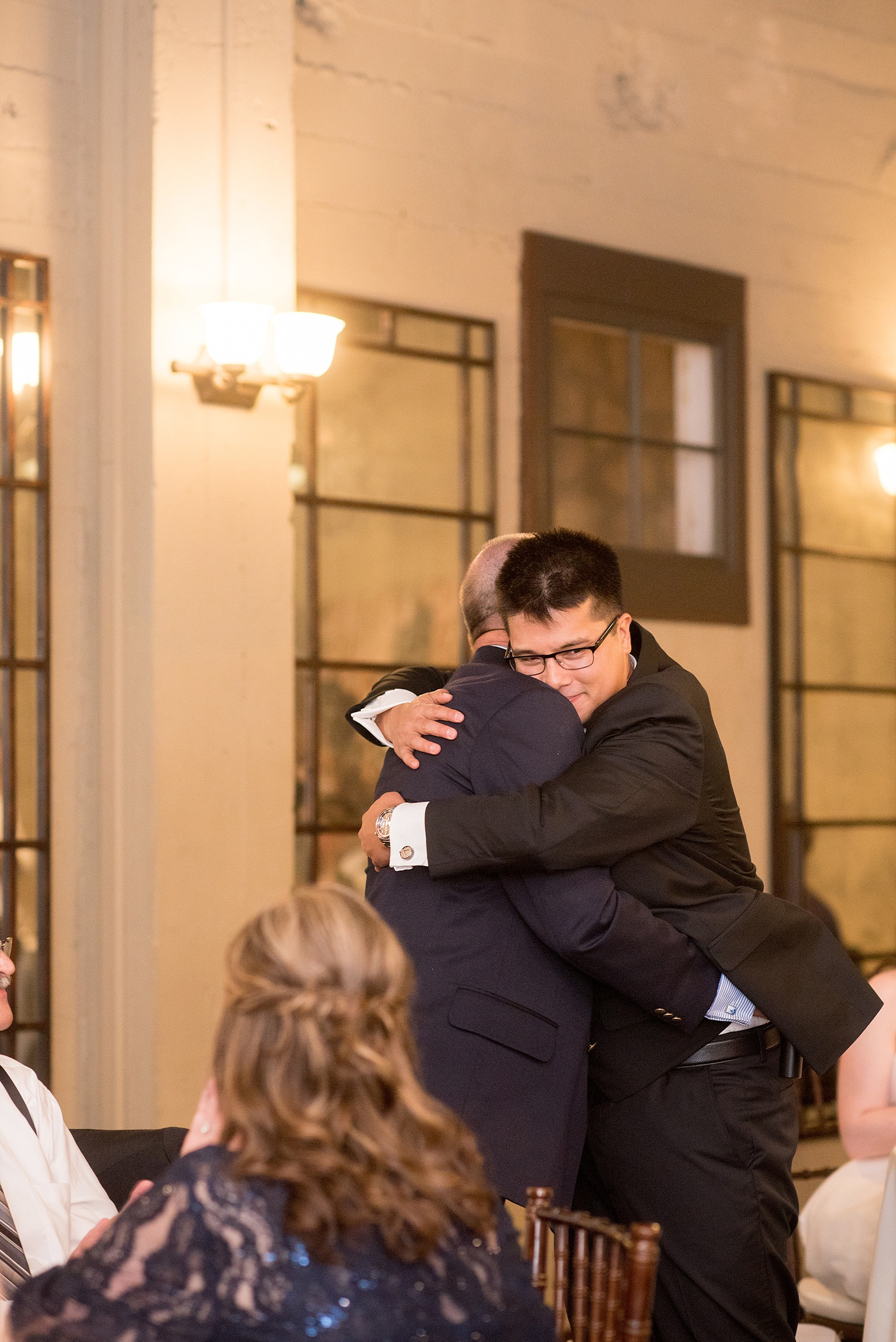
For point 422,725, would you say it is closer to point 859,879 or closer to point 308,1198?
point 308,1198

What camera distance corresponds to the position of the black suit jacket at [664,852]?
2109 millimetres

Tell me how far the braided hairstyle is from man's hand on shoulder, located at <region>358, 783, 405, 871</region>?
0.86 m

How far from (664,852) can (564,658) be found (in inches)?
13.5

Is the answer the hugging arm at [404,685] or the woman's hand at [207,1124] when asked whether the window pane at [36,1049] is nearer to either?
the hugging arm at [404,685]

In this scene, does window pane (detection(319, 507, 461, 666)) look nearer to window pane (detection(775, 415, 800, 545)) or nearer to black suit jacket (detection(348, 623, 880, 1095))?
window pane (detection(775, 415, 800, 545))

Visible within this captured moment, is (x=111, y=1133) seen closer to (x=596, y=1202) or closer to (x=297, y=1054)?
(x=596, y=1202)

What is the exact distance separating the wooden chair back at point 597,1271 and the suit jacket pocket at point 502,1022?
1.25 feet

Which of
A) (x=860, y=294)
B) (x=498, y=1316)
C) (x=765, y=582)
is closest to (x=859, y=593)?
(x=765, y=582)

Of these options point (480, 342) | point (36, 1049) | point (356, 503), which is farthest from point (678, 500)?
point (36, 1049)

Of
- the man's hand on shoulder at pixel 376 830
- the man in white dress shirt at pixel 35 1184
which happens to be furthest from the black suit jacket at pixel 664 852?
the man in white dress shirt at pixel 35 1184

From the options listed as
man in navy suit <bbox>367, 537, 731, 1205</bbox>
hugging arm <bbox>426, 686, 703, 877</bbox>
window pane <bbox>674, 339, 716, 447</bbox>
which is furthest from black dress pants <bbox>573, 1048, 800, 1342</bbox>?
window pane <bbox>674, 339, 716, 447</bbox>

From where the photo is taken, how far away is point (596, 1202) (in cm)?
242

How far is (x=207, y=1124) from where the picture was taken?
139cm

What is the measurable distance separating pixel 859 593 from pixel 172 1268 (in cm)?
483
